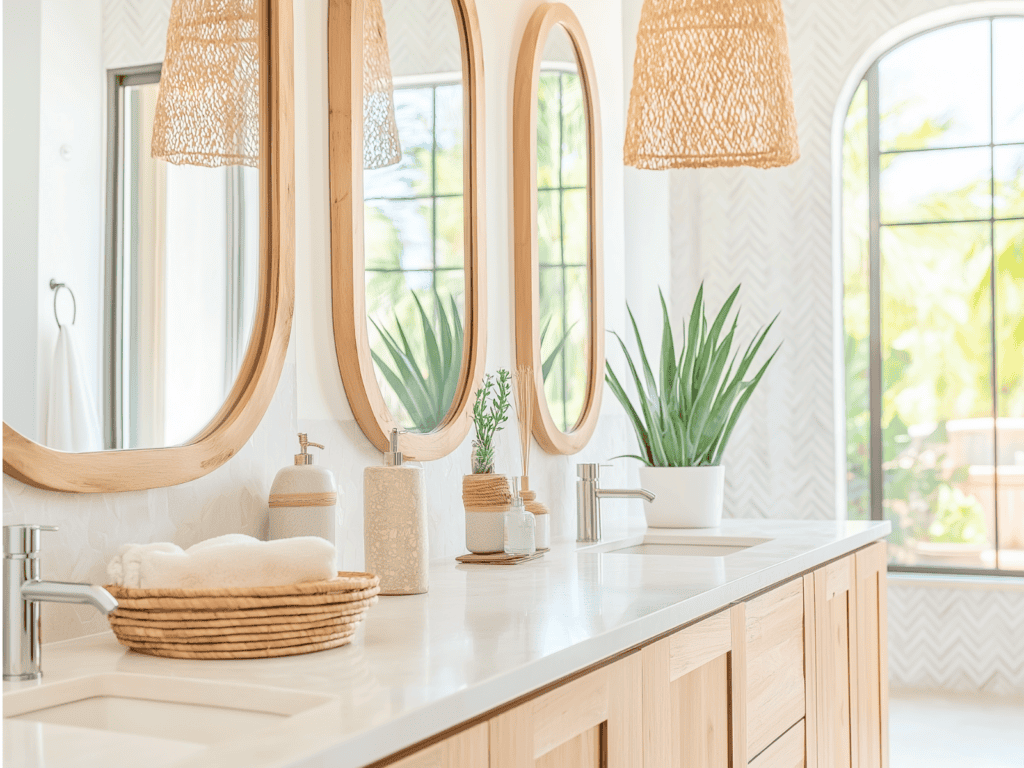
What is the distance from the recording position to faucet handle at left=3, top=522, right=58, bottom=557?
3.40 ft

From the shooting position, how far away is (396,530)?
1558 millimetres

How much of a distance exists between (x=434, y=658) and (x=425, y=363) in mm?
1031

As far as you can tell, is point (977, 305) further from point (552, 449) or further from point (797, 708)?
point (797, 708)

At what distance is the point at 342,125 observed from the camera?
1826mm

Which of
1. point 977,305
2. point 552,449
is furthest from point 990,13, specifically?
point 552,449

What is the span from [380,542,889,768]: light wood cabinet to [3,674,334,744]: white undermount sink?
15 centimetres

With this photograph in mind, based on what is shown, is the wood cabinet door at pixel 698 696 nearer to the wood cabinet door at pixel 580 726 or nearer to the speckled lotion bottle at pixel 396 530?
the wood cabinet door at pixel 580 726

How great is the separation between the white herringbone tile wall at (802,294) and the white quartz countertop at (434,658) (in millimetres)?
2463

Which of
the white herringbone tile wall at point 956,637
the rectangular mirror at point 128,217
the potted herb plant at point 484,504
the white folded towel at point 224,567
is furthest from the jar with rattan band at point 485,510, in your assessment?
the white herringbone tile wall at point 956,637

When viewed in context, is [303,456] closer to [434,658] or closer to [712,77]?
[434,658]

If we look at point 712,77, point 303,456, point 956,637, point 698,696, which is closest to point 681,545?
point 698,696

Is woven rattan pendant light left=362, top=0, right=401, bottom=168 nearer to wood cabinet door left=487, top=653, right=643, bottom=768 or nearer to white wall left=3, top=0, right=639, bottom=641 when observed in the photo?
white wall left=3, top=0, right=639, bottom=641

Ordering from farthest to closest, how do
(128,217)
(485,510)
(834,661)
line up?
(834,661) → (485,510) → (128,217)

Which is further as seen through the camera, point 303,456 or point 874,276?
point 874,276
